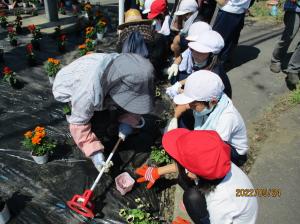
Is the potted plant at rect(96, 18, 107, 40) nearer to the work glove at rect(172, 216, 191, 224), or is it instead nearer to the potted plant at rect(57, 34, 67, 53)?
the potted plant at rect(57, 34, 67, 53)

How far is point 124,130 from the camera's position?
344cm

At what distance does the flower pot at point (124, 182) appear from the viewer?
3.08m

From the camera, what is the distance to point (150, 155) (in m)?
3.58

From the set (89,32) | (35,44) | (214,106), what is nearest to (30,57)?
(35,44)

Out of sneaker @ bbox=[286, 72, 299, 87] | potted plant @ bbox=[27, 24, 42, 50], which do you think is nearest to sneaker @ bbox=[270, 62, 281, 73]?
sneaker @ bbox=[286, 72, 299, 87]

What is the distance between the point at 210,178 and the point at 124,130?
63.7 inches

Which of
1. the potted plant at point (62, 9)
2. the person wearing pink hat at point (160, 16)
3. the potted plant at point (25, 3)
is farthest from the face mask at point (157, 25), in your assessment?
the potted plant at point (25, 3)

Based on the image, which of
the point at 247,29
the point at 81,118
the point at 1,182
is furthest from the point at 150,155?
the point at 247,29

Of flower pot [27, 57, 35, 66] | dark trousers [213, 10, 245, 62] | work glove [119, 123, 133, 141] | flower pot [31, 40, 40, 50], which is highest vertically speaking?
dark trousers [213, 10, 245, 62]

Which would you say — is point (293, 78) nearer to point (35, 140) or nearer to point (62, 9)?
point (35, 140)

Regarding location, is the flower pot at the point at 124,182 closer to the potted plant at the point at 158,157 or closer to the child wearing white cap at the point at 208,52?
the potted plant at the point at 158,157

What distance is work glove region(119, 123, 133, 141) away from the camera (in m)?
3.39

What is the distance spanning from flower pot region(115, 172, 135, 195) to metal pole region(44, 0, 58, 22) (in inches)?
185

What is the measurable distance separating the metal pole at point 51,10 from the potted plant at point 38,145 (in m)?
4.14
